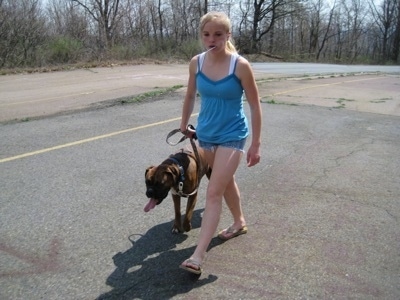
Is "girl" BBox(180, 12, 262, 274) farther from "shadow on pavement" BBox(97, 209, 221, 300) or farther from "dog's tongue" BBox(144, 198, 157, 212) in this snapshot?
"dog's tongue" BBox(144, 198, 157, 212)

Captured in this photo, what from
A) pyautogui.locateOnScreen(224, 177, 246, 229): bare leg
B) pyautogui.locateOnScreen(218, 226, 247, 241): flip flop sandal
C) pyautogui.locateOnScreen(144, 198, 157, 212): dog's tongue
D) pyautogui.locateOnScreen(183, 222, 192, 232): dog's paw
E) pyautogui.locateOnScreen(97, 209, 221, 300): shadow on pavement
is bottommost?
pyautogui.locateOnScreen(97, 209, 221, 300): shadow on pavement

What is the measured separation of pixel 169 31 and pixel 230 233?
40.2 meters

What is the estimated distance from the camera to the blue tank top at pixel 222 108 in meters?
2.97

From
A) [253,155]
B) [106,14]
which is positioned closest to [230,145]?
[253,155]

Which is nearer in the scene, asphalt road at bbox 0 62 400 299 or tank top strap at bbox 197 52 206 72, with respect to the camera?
asphalt road at bbox 0 62 400 299

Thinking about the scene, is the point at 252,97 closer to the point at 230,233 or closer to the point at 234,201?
the point at 234,201

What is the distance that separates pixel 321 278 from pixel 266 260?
44 centimetres

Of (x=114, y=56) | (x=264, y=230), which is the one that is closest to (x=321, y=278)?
(x=264, y=230)

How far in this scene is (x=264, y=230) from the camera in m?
3.78

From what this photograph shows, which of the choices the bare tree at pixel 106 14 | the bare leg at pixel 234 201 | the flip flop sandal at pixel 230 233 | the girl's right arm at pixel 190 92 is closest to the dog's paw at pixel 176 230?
the flip flop sandal at pixel 230 233

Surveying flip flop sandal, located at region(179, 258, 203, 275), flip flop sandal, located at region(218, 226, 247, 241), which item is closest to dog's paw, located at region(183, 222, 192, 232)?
flip flop sandal, located at region(218, 226, 247, 241)

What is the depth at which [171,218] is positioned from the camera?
13.2 ft

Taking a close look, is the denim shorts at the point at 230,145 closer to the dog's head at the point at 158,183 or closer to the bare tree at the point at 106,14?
the dog's head at the point at 158,183

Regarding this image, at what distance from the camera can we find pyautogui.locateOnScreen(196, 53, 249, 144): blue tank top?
9.75 feet
